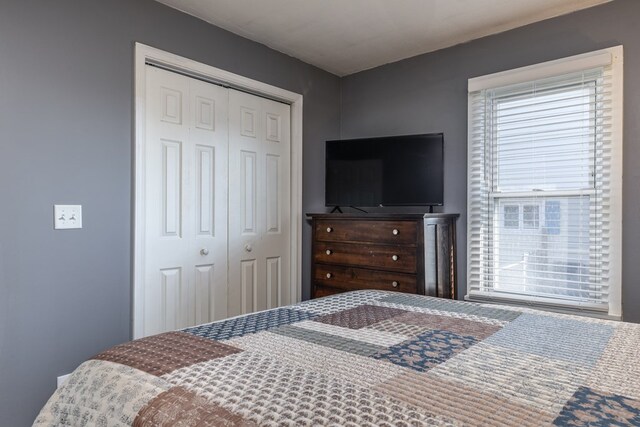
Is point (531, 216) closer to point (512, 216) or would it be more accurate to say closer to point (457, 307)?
point (512, 216)

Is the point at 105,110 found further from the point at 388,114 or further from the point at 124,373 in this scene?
the point at 388,114

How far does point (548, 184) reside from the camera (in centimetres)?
275

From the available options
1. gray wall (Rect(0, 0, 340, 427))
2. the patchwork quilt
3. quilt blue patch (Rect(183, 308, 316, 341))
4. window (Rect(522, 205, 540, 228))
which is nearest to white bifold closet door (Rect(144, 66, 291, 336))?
gray wall (Rect(0, 0, 340, 427))

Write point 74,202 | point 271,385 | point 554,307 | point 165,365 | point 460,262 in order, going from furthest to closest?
point 460,262
point 554,307
point 74,202
point 165,365
point 271,385

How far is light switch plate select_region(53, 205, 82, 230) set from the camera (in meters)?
2.13

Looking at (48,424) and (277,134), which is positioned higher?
(277,134)

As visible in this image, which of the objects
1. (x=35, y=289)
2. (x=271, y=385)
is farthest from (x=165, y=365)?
(x=35, y=289)

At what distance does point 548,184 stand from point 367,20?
1632mm

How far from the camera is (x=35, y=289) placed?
81.0 inches

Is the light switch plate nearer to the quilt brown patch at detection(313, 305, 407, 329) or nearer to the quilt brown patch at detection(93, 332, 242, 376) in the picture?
the quilt brown patch at detection(93, 332, 242, 376)

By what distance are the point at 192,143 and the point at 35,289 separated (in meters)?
1.25

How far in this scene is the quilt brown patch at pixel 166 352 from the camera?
0.94 metres

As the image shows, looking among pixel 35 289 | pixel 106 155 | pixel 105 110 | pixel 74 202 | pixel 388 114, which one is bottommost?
pixel 35 289

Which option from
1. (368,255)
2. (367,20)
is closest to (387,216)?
(368,255)
